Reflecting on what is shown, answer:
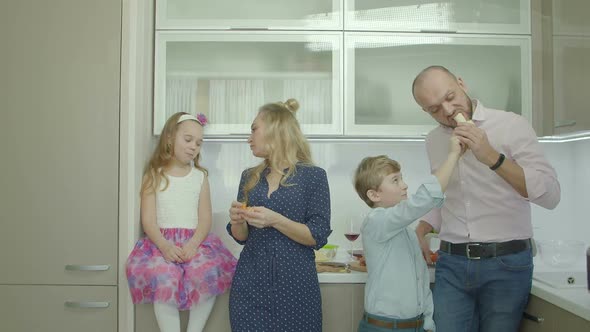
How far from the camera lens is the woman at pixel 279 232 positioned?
5.96 feet

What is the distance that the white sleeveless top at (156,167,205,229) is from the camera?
7.14 feet

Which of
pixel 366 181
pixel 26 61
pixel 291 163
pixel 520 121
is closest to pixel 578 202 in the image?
pixel 520 121

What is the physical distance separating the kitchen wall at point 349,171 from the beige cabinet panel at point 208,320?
0.63 meters

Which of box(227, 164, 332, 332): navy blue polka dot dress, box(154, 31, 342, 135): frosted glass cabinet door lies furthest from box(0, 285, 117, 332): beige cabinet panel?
box(154, 31, 342, 135): frosted glass cabinet door

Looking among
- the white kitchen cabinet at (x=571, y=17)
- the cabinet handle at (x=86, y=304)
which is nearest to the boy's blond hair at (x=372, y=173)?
the white kitchen cabinet at (x=571, y=17)

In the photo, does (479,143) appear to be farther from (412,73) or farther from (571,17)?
(412,73)

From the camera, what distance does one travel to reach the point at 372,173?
190cm

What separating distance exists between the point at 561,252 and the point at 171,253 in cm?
140

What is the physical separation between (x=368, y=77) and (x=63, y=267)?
1423mm

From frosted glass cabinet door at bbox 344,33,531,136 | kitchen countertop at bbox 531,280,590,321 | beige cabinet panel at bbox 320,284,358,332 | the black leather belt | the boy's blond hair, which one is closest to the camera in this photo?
kitchen countertop at bbox 531,280,590,321

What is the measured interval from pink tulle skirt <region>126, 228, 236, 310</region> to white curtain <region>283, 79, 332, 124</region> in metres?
0.70

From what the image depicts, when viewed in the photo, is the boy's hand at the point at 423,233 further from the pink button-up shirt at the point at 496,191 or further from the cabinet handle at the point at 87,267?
the cabinet handle at the point at 87,267

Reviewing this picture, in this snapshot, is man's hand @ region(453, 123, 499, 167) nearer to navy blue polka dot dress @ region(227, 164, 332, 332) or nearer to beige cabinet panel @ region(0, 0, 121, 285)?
navy blue polka dot dress @ region(227, 164, 332, 332)

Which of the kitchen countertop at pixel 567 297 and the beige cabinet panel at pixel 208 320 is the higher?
the kitchen countertop at pixel 567 297
